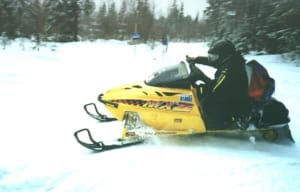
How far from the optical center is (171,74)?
5.34 m

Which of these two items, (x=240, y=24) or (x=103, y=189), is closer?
(x=103, y=189)

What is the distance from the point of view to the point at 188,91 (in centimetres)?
523

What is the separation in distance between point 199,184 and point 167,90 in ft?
5.02

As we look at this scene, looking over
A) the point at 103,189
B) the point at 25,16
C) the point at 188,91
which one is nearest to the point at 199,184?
the point at 103,189

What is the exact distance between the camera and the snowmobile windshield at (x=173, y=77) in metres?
5.26

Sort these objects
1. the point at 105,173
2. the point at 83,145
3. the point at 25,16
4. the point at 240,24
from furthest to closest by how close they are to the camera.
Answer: the point at 25,16 < the point at 240,24 < the point at 83,145 < the point at 105,173

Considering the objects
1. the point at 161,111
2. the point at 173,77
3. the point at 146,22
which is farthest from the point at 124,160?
the point at 146,22

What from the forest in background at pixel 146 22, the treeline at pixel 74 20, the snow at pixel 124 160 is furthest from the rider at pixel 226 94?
the treeline at pixel 74 20

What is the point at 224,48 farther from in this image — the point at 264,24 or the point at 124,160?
the point at 264,24

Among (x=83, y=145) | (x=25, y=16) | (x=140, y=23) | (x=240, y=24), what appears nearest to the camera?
(x=83, y=145)

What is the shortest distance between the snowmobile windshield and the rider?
0.23 meters

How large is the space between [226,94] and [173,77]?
0.67m

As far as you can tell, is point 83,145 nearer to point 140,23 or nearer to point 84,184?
point 84,184

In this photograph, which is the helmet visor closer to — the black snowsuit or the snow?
the black snowsuit
